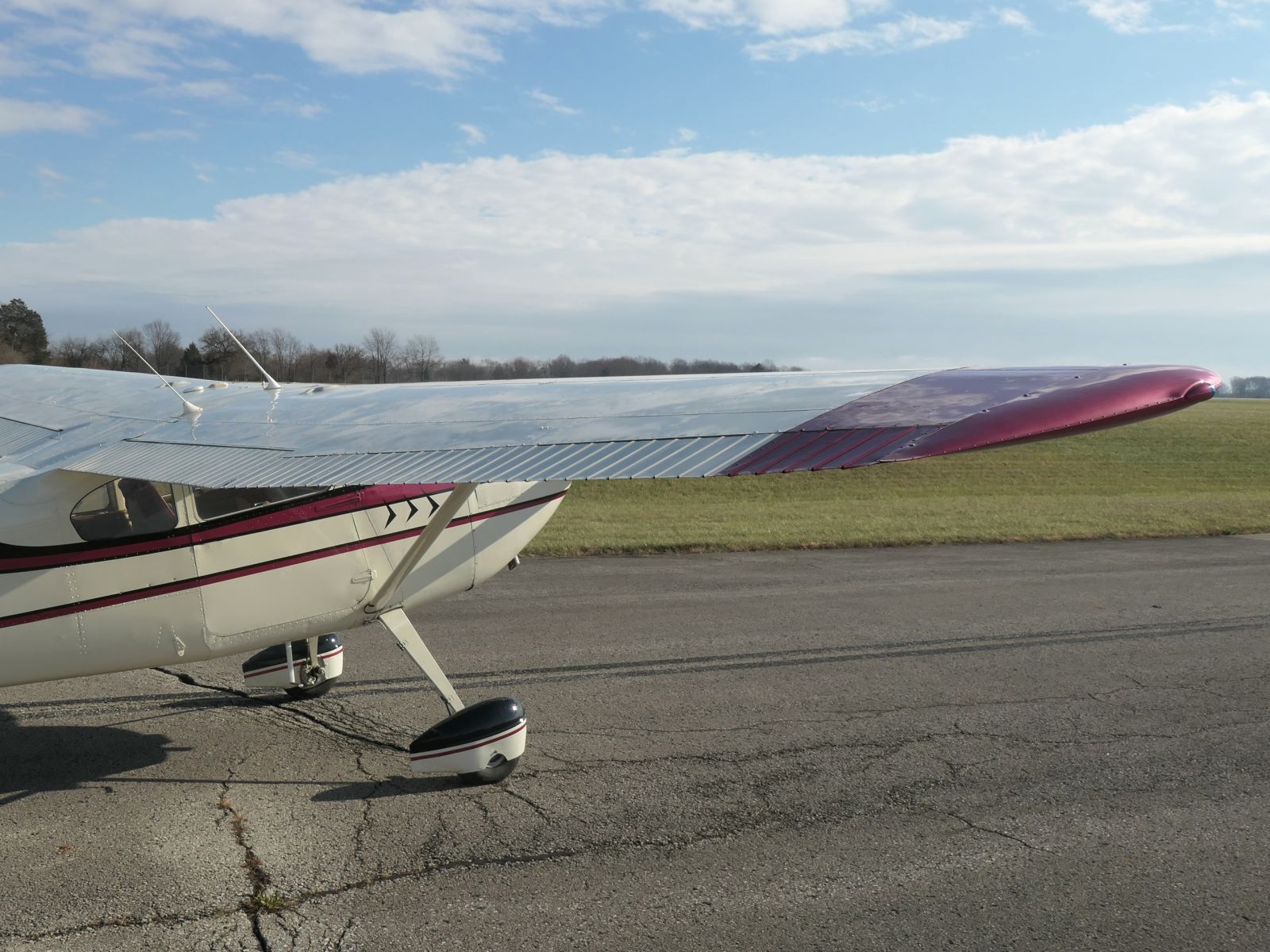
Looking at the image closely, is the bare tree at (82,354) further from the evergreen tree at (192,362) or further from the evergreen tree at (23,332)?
the evergreen tree at (23,332)

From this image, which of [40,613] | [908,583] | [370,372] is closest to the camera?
[40,613]

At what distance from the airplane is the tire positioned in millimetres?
11

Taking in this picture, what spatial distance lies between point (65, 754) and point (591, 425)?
4160 mm

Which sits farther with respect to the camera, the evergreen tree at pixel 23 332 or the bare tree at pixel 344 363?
the evergreen tree at pixel 23 332

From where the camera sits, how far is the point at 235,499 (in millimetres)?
5676

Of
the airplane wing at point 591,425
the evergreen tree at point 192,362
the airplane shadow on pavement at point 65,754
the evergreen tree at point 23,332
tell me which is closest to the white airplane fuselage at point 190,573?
the airplane wing at point 591,425

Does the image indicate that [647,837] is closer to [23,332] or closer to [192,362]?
[192,362]

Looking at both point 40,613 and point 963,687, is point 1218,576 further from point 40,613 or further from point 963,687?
point 40,613

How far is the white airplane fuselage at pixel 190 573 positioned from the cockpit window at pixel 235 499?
2cm

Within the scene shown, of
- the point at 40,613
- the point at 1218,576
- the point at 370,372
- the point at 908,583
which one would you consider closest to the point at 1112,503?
the point at 1218,576

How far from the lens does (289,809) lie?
539 centimetres

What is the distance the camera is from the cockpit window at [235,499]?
5562mm

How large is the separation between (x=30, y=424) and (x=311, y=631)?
2.54m

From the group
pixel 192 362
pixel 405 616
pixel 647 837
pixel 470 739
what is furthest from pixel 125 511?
pixel 192 362
